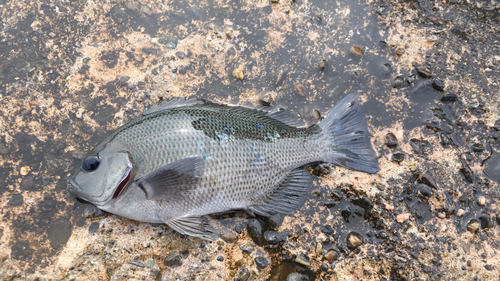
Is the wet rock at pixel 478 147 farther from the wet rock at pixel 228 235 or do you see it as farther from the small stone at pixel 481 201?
the wet rock at pixel 228 235

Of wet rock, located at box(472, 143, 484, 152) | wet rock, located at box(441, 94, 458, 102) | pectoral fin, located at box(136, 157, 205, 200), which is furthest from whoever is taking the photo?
wet rock, located at box(441, 94, 458, 102)

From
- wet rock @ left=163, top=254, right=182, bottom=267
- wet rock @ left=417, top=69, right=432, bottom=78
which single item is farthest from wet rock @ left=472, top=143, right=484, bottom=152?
wet rock @ left=163, top=254, right=182, bottom=267

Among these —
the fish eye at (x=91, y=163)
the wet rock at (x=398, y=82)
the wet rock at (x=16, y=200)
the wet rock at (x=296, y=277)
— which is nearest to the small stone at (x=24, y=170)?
the wet rock at (x=16, y=200)

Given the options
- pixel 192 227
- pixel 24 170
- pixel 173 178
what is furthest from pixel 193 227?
pixel 24 170

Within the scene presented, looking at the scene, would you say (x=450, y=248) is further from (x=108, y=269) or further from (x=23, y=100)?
(x=23, y=100)

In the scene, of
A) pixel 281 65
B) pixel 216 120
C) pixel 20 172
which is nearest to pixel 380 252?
pixel 216 120

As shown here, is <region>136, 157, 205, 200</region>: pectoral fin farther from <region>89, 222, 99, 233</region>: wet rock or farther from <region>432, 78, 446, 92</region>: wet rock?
<region>432, 78, 446, 92</region>: wet rock

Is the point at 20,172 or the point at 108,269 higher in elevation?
the point at 20,172
